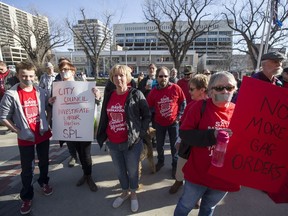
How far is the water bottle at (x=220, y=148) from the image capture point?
1.59 meters

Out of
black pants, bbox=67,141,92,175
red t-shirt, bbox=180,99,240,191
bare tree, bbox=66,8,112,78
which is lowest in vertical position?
black pants, bbox=67,141,92,175

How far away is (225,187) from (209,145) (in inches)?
18.8

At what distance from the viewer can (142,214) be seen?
279cm

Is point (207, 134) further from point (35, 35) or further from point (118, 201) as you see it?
point (35, 35)

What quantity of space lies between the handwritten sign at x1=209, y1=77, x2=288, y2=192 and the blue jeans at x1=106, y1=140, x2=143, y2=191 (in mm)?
1212

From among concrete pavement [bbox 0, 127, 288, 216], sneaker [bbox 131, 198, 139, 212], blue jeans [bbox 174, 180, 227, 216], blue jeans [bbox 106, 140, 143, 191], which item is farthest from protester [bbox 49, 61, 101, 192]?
blue jeans [bbox 174, 180, 227, 216]

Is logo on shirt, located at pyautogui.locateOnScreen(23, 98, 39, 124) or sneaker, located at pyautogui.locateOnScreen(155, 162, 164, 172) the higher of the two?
logo on shirt, located at pyautogui.locateOnScreen(23, 98, 39, 124)

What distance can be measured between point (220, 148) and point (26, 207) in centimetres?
269

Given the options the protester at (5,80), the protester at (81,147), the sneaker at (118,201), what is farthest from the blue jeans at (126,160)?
the protester at (5,80)

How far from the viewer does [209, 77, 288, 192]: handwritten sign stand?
1638 millimetres

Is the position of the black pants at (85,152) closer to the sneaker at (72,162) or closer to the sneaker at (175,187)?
the sneaker at (72,162)

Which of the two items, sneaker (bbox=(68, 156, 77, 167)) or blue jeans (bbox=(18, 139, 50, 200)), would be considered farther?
sneaker (bbox=(68, 156, 77, 167))

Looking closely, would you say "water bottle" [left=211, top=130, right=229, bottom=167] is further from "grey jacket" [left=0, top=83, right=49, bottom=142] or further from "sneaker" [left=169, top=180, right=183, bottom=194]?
"grey jacket" [left=0, top=83, right=49, bottom=142]

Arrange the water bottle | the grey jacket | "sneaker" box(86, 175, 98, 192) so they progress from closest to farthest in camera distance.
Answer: the water bottle < the grey jacket < "sneaker" box(86, 175, 98, 192)
